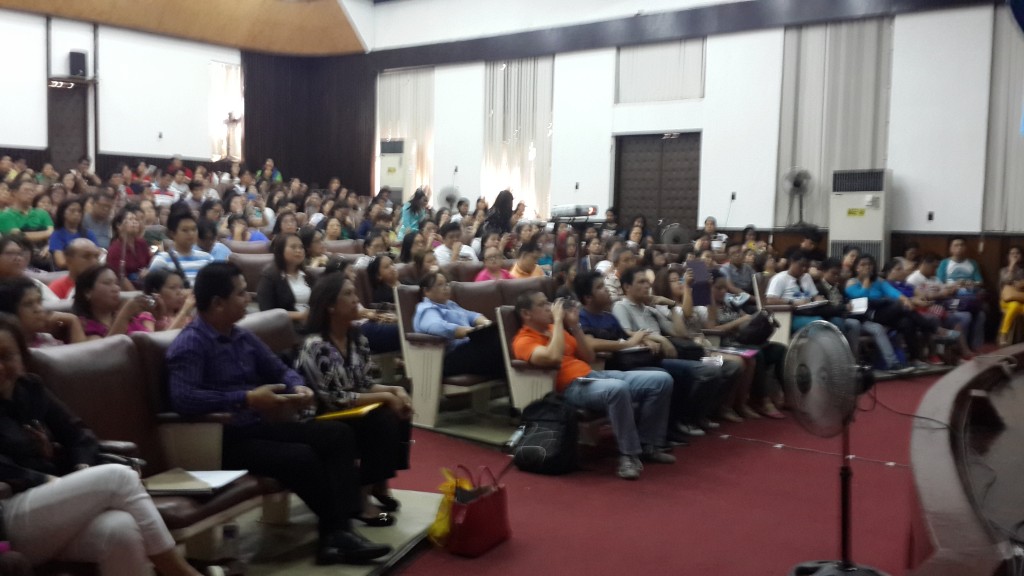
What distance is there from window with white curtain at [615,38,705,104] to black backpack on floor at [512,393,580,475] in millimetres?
8885

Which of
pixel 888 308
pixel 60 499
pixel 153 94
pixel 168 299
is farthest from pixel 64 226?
pixel 153 94

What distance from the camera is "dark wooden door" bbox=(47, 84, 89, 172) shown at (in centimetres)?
1330

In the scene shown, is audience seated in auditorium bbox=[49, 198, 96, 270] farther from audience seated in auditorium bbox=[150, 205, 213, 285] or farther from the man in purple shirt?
the man in purple shirt

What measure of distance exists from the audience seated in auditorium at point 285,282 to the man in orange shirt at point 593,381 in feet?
4.32

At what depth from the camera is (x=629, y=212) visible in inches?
524

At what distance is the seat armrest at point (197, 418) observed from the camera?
3.01 meters

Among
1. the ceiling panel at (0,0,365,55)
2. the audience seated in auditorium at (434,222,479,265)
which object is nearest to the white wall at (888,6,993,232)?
the audience seated in auditorium at (434,222,479,265)

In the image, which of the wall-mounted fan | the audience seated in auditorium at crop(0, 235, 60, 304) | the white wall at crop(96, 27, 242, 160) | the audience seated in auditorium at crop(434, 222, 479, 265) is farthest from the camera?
the white wall at crop(96, 27, 242, 160)

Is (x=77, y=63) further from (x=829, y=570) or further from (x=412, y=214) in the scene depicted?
(x=829, y=570)

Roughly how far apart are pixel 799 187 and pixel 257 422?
31.6 feet

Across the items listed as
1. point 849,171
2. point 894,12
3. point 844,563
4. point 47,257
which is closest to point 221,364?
point 844,563

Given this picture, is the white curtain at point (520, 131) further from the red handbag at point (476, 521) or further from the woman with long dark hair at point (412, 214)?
the red handbag at point (476, 521)

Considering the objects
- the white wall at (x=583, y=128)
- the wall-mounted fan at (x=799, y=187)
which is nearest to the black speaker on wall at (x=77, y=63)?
the white wall at (x=583, y=128)

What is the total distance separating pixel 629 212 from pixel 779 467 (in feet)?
28.9
